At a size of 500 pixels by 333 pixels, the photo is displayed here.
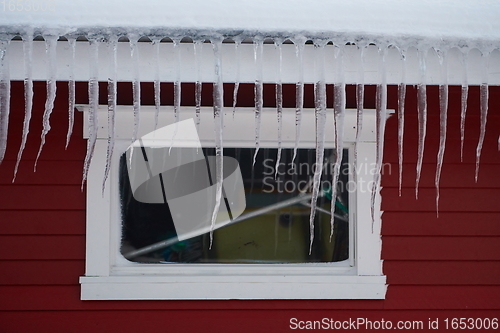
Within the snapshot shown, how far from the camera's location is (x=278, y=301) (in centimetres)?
289

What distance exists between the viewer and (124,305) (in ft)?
9.29

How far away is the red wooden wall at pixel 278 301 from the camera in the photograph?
111 inches

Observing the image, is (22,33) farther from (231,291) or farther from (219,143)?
(231,291)

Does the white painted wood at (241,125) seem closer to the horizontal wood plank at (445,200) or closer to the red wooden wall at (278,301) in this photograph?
the red wooden wall at (278,301)

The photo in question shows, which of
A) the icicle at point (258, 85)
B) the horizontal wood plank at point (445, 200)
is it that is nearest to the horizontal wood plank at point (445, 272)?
the horizontal wood plank at point (445, 200)

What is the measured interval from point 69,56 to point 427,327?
8.01 ft

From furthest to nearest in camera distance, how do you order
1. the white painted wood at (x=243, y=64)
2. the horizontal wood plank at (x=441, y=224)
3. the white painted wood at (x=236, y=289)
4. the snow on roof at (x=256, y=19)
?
the horizontal wood plank at (x=441, y=224)
the white painted wood at (x=236, y=289)
the white painted wood at (x=243, y=64)
the snow on roof at (x=256, y=19)

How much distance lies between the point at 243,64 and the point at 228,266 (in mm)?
1251

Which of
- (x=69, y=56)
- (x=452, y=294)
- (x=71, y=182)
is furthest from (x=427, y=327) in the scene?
(x=69, y=56)

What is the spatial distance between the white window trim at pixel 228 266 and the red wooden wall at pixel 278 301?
0.06 m

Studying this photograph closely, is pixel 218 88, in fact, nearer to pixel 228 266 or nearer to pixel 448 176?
pixel 228 266

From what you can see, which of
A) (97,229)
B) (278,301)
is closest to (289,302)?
(278,301)

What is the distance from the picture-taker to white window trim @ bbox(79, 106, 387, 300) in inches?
111

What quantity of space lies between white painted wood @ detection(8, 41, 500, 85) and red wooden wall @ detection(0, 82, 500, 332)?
68cm
